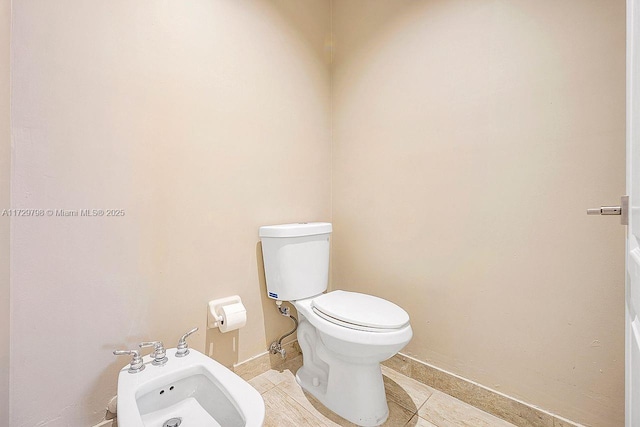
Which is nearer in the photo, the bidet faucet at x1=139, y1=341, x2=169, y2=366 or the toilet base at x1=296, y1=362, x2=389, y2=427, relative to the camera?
the bidet faucet at x1=139, y1=341, x2=169, y2=366

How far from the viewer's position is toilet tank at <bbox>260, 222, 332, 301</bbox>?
1389 millimetres

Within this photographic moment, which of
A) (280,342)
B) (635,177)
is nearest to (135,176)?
(280,342)

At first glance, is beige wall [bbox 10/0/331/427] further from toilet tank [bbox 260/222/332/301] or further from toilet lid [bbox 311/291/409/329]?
toilet lid [bbox 311/291/409/329]

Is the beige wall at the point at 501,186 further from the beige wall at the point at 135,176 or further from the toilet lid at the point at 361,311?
the beige wall at the point at 135,176

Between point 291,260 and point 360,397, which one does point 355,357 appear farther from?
point 291,260

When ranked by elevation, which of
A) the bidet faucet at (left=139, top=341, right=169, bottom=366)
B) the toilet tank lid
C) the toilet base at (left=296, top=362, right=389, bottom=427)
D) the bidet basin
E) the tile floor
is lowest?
the tile floor

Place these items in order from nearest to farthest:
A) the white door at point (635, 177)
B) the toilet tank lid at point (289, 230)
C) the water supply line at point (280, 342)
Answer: the white door at point (635, 177) < the toilet tank lid at point (289, 230) < the water supply line at point (280, 342)

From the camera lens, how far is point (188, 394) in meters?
0.97

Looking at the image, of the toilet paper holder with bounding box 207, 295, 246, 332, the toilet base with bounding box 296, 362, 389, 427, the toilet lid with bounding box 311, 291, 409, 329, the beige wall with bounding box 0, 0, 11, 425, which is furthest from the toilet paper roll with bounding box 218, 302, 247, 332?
the beige wall with bounding box 0, 0, 11, 425

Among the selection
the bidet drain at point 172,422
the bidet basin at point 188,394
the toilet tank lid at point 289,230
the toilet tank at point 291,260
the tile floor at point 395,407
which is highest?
the toilet tank lid at point 289,230

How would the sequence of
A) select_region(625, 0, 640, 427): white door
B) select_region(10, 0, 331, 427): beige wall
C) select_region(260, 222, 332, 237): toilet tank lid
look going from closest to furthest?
select_region(625, 0, 640, 427): white door → select_region(10, 0, 331, 427): beige wall → select_region(260, 222, 332, 237): toilet tank lid

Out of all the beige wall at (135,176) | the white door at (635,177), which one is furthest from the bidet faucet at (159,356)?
the white door at (635,177)

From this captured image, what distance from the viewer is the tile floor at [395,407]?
3.86 feet

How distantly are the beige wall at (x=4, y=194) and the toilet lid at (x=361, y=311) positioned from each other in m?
1.00
